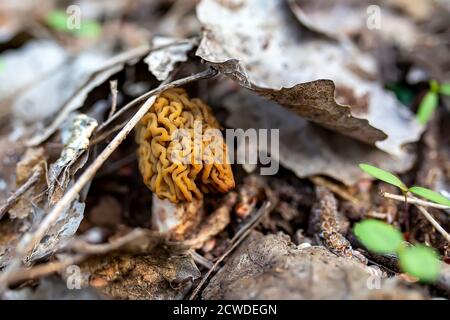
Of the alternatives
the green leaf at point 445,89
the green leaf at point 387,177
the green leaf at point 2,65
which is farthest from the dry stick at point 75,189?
the green leaf at point 2,65

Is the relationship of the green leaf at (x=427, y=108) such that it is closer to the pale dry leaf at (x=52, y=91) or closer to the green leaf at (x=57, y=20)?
the pale dry leaf at (x=52, y=91)

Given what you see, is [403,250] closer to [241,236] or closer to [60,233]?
[241,236]

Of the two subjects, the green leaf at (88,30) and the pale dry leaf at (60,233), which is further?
the green leaf at (88,30)

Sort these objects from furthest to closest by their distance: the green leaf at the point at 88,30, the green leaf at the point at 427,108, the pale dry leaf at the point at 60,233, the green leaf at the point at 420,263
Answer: the green leaf at the point at 88,30 < the green leaf at the point at 427,108 < the pale dry leaf at the point at 60,233 < the green leaf at the point at 420,263

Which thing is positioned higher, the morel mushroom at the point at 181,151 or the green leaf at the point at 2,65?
the green leaf at the point at 2,65

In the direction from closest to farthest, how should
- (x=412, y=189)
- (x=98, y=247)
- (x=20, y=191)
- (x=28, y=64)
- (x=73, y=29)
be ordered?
(x=98, y=247), (x=412, y=189), (x=20, y=191), (x=28, y=64), (x=73, y=29)

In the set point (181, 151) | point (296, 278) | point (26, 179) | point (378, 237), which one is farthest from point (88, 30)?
point (378, 237)

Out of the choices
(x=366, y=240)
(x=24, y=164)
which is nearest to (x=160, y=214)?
(x=24, y=164)
